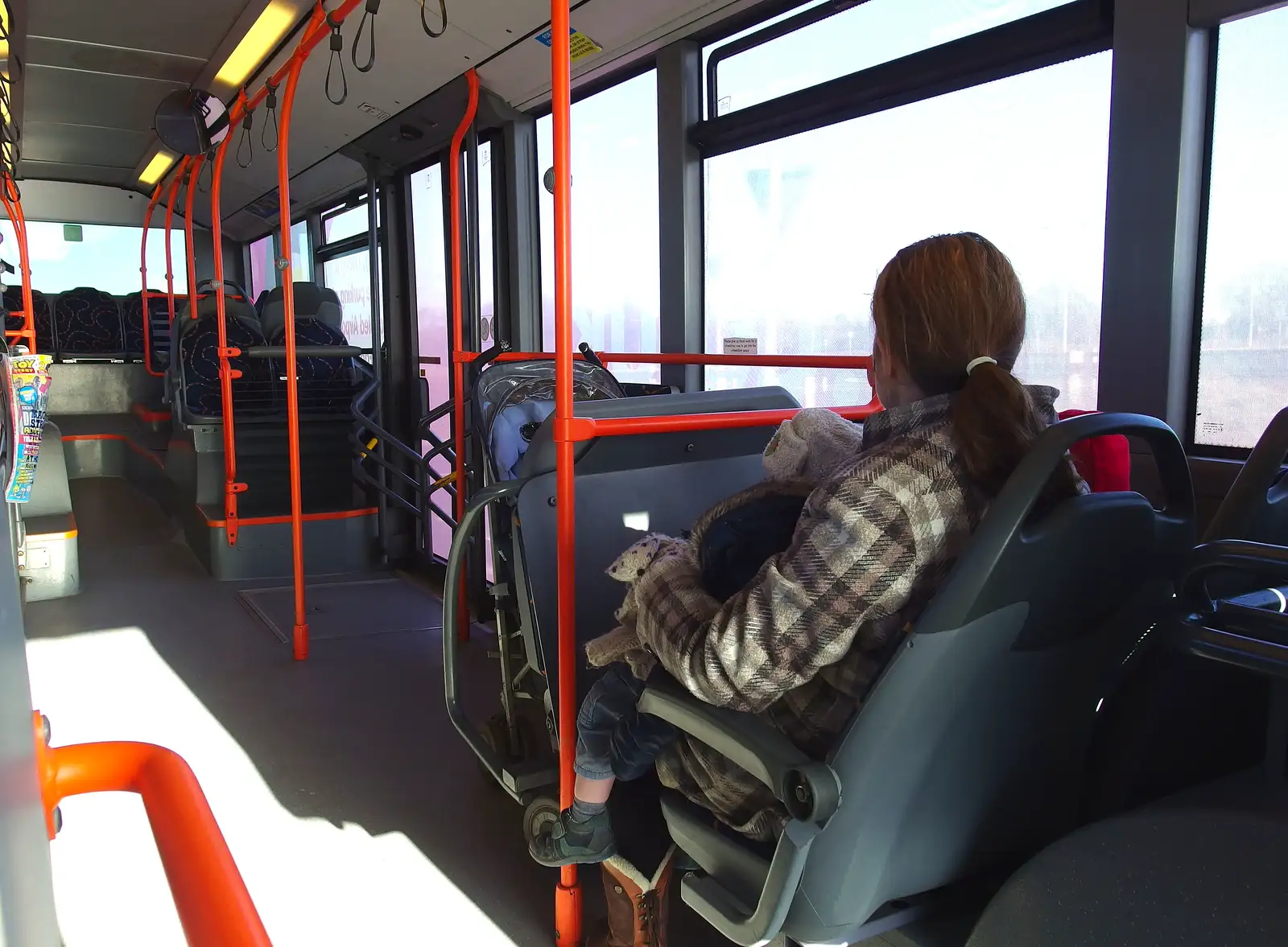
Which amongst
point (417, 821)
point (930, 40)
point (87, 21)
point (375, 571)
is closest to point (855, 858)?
point (417, 821)

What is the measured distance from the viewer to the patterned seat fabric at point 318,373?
19.8 feet

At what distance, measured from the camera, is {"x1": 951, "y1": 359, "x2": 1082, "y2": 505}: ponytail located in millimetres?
1215

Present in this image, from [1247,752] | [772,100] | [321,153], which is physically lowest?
[1247,752]

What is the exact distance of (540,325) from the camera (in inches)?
177

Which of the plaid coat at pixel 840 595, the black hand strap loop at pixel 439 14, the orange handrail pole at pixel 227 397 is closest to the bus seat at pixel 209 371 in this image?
the orange handrail pole at pixel 227 397

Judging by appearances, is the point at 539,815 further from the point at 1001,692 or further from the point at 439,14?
the point at 439,14

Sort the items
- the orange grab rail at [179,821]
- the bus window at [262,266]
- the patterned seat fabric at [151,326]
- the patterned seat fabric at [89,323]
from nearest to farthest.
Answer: the orange grab rail at [179,821] < the patterned seat fabric at [151,326] < the patterned seat fabric at [89,323] < the bus window at [262,266]

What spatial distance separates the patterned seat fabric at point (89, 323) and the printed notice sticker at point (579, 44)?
7.07 meters

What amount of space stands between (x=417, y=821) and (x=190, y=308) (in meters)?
4.88

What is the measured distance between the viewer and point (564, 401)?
69.1 inches

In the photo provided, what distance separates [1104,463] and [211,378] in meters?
5.75

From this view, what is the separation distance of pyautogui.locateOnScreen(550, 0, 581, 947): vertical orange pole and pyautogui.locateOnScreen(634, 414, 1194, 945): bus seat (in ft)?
1.50

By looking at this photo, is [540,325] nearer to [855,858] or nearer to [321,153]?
[321,153]

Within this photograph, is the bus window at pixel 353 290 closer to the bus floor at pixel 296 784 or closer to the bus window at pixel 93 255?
the bus floor at pixel 296 784
